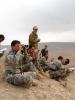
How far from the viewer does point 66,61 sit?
50.8ft

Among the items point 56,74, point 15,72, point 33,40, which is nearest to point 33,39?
point 33,40

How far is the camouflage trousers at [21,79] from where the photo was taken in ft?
40.8

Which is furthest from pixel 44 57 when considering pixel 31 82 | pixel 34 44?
pixel 31 82

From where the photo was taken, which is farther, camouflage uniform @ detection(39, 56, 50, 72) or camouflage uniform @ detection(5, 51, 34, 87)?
camouflage uniform @ detection(39, 56, 50, 72)

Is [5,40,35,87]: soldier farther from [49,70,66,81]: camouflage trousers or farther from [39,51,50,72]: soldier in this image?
[39,51,50,72]: soldier

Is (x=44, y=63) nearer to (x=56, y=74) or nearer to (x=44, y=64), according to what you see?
(x=44, y=64)

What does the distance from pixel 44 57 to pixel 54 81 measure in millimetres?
1402

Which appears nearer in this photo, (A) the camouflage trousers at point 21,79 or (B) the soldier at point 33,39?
(A) the camouflage trousers at point 21,79

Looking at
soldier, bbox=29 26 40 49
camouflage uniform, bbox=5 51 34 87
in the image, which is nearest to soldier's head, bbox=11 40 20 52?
camouflage uniform, bbox=5 51 34 87

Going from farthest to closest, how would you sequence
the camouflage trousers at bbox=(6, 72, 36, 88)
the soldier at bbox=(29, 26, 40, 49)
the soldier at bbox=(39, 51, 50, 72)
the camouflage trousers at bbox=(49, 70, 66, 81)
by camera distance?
the soldier at bbox=(29, 26, 40, 49) → the soldier at bbox=(39, 51, 50, 72) → the camouflage trousers at bbox=(49, 70, 66, 81) → the camouflage trousers at bbox=(6, 72, 36, 88)

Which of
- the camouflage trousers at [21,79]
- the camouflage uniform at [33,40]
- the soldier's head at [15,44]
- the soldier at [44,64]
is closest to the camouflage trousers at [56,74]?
the soldier at [44,64]

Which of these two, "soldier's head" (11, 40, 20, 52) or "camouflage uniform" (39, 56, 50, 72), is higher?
"soldier's head" (11, 40, 20, 52)

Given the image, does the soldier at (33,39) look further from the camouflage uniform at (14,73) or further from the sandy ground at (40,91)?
the camouflage uniform at (14,73)

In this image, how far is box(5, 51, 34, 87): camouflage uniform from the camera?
12461 mm
